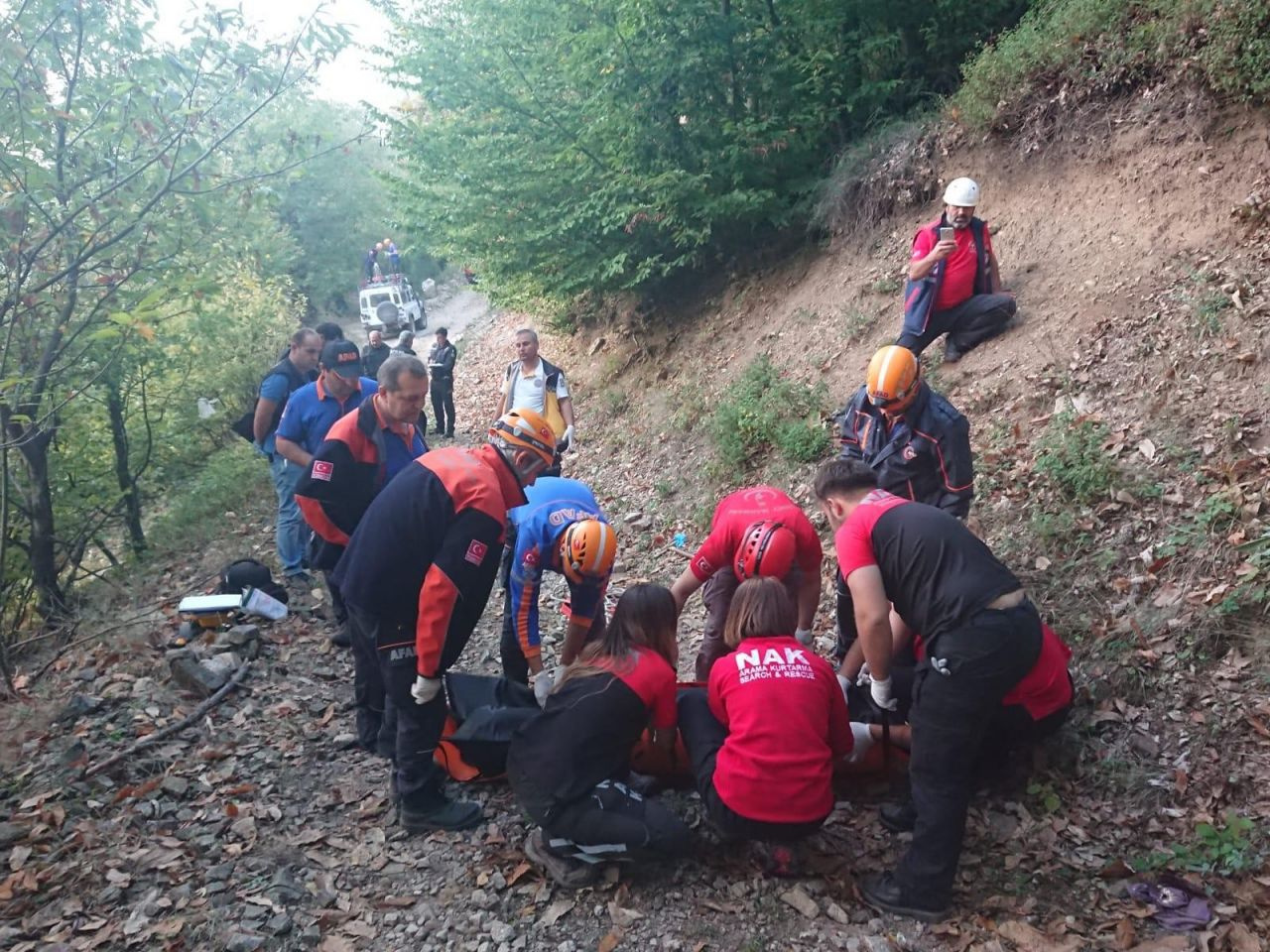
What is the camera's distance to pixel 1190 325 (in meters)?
5.41

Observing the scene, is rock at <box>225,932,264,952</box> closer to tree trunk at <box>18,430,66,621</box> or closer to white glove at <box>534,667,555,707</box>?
white glove at <box>534,667,555,707</box>

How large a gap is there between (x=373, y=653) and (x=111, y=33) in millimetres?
3783

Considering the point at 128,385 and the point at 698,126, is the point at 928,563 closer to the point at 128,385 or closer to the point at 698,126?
the point at 698,126

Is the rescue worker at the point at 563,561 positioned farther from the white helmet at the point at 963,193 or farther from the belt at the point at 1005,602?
the white helmet at the point at 963,193

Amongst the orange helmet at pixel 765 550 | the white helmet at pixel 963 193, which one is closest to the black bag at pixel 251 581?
the orange helmet at pixel 765 550

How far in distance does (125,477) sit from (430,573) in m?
7.82

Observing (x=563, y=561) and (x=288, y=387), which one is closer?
(x=563, y=561)

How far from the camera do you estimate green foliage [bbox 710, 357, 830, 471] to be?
700cm

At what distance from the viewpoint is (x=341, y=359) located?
18.1 feet

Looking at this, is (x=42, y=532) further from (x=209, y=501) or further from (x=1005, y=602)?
(x=1005, y=602)

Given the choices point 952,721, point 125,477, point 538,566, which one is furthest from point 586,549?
point 125,477

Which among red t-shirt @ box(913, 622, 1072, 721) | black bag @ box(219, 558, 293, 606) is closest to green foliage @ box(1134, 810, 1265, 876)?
red t-shirt @ box(913, 622, 1072, 721)

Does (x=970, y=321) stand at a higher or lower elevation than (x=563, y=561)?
higher

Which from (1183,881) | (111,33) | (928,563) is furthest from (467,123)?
(1183,881)
